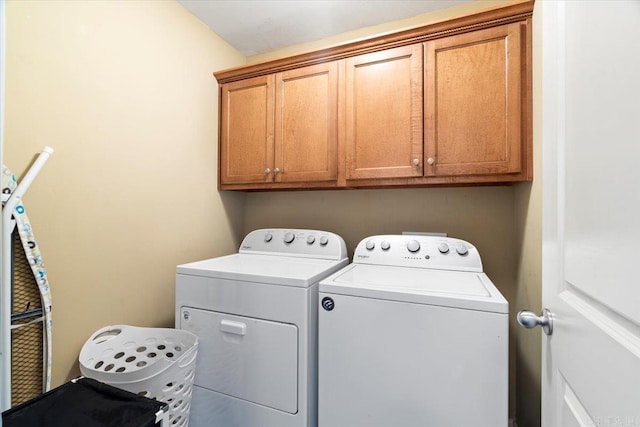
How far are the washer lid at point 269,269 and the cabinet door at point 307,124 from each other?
0.52m

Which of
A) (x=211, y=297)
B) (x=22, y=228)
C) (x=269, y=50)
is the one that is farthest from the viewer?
(x=269, y=50)

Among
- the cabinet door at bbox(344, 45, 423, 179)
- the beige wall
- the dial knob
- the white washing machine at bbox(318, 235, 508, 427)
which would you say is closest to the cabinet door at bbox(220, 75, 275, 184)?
the beige wall

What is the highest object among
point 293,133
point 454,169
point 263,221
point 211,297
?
point 293,133

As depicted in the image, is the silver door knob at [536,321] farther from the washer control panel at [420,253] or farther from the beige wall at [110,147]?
the beige wall at [110,147]

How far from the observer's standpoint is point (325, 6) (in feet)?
5.58

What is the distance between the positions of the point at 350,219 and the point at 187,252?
43.7 inches

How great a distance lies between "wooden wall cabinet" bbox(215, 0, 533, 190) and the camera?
1.33 metres

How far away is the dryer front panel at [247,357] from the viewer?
1.16 m

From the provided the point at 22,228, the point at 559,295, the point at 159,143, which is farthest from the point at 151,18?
the point at 559,295

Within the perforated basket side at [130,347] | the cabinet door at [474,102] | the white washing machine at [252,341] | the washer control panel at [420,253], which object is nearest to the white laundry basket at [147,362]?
the perforated basket side at [130,347]

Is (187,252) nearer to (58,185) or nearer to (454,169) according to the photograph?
(58,185)

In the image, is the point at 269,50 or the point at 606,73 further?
the point at 269,50

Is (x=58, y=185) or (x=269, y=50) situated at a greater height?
(x=269, y=50)

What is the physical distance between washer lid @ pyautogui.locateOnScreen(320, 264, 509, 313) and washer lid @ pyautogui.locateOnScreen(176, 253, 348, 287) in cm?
10
